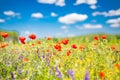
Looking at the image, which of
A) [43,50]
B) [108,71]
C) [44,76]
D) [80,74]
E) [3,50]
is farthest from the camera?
[43,50]

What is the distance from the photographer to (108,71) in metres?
3.82

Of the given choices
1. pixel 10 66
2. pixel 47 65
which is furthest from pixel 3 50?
pixel 47 65

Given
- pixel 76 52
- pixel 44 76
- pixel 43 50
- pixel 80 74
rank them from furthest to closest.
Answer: pixel 76 52, pixel 43 50, pixel 44 76, pixel 80 74

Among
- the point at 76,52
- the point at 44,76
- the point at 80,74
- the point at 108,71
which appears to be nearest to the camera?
the point at 80,74

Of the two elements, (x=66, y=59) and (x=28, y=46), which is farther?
(x=28, y=46)

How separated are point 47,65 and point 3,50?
0.97 metres

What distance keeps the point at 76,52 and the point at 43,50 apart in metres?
0.77

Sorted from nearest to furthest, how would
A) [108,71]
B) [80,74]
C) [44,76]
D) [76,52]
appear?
[80,74] → [44,76] → [108,71] → [76,52]

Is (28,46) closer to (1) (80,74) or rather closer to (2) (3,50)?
(2) (3,50)

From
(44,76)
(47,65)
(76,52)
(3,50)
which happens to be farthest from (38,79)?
(76,52)

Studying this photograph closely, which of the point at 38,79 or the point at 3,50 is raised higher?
the point at 3,50

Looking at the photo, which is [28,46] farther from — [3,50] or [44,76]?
[44,76]

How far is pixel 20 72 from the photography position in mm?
3520

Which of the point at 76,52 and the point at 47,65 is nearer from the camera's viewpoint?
the point at 47,65
